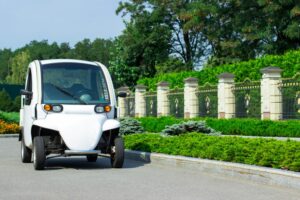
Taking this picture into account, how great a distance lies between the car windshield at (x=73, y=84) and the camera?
42.4ft

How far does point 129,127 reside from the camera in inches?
880

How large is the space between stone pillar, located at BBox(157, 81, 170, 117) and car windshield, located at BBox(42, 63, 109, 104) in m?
21.5

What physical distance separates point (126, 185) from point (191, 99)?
21.7m

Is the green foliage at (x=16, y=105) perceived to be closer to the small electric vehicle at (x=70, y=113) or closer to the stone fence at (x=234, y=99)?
the stone fence at (x=234, y=99)

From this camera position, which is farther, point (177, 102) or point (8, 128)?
point (177, 102)

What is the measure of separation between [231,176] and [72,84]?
4.27 metres

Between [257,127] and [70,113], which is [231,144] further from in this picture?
[257,127]

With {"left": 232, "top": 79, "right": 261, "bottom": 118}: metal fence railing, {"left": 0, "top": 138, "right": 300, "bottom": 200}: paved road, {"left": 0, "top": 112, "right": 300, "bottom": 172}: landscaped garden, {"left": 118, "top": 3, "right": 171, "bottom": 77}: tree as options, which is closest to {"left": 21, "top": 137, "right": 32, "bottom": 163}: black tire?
{"left": 0, "top": 138, "right": 300, "bottom": 200}: paved road

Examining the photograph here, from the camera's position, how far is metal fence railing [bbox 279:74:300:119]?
73.4 feet

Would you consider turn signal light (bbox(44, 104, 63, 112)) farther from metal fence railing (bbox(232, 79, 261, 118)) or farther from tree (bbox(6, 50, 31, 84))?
tree (bbox(6, 50, 31, 84))

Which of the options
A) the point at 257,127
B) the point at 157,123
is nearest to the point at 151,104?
the point at 157,123

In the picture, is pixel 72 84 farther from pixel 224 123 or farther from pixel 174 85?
pixel 174 85

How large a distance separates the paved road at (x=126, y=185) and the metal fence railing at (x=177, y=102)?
19.8 metres

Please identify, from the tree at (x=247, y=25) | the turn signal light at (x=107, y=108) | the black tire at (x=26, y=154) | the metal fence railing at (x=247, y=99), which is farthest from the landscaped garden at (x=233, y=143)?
the tree at (x=247, y=25)
